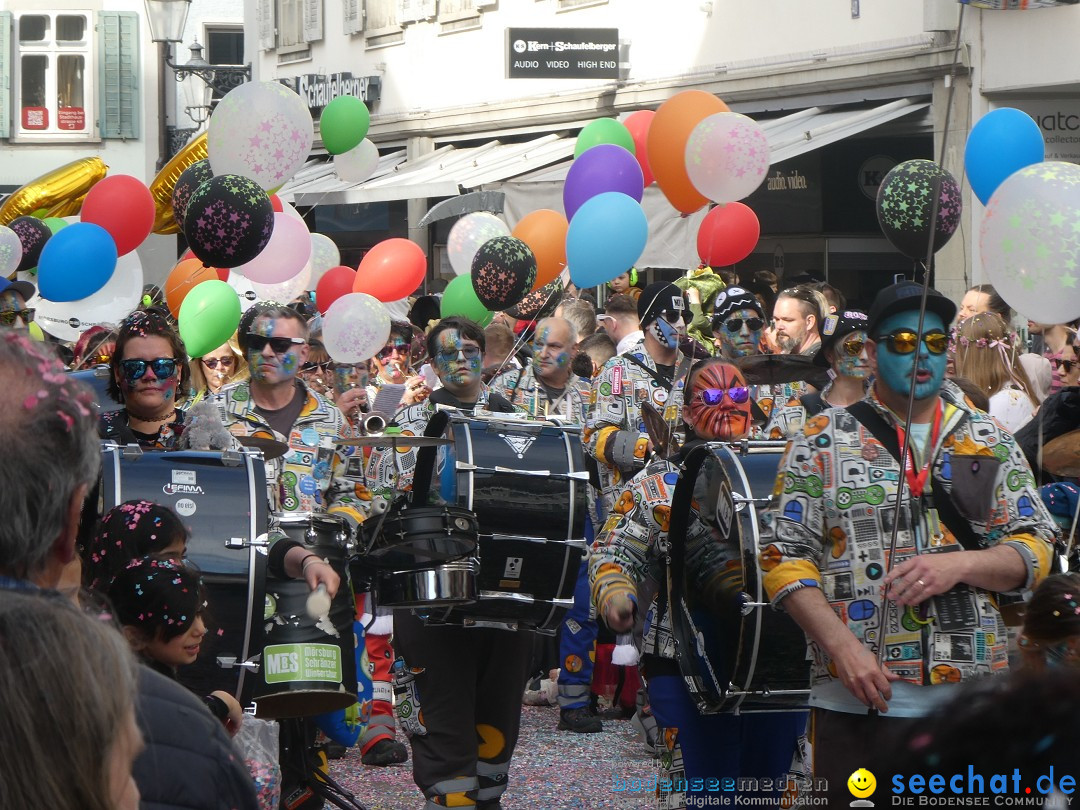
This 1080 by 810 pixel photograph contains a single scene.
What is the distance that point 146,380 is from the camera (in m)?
4.94

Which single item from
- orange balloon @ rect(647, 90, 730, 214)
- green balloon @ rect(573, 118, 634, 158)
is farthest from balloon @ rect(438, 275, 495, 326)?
→ green balloon @ rect(573, 118, 634, 158)

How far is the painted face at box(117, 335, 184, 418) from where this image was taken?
493 centimetres

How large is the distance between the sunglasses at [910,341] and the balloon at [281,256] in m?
5.51

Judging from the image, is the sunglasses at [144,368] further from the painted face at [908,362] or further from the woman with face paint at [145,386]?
the painted face at [908,362]

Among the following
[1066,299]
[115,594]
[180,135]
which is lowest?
[115,594]

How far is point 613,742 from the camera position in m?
7.55

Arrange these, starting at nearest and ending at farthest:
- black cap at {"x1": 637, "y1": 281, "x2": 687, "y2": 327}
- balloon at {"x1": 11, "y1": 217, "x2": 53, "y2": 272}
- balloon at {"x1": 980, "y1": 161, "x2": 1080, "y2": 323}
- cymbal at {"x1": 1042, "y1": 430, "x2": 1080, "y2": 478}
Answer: balloon at {"x1": 980, "y1": 161, "x2": 1080, "y2": 323}
cymbal at {"x1": 1042, "y1": 430, "x2": 1080, "y2": 478}
black cap at {"x1": 637, "y1": 281, "x2": 687, "y2": 327}
balloon at {"x1": 11, "y1": 217, "x2": 53, "y2": 272}

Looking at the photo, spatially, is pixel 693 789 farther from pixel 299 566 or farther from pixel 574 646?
pixel 574 646

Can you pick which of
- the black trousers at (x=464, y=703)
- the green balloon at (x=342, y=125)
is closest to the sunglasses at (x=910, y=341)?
the black trousers at (x=464, y=703)

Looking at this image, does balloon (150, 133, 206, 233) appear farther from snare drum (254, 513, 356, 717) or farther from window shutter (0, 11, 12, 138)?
window shutter (0, 11, 12, 138)

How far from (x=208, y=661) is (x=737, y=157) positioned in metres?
4.70

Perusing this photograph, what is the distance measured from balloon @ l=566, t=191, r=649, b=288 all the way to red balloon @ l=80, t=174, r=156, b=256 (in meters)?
2.71

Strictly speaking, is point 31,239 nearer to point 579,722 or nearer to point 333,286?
point 333,286

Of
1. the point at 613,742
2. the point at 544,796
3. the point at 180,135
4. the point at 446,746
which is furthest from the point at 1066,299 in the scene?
the point at 180,135
